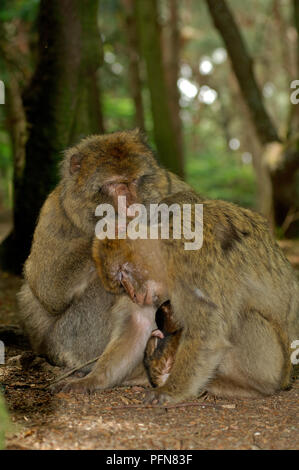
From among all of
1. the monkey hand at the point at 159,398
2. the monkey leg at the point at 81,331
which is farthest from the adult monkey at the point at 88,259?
the monkey hand at the point at 159,398

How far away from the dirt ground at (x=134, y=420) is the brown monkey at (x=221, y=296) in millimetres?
160

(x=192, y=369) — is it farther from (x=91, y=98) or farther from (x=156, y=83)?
(x=156, y=83)

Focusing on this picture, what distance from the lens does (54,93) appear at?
5.75m

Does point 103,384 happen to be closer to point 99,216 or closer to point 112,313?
point 112,313

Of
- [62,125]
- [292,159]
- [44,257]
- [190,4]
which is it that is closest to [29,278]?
[44,257]

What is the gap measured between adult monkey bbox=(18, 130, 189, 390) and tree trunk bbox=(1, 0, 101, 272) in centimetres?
188

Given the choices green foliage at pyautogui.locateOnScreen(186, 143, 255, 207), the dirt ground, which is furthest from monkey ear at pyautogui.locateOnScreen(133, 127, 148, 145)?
green foliage at pyautogui.locateOnScreen(186, 143, 255, 207)

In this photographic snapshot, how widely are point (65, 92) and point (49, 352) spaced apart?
8.95 feet

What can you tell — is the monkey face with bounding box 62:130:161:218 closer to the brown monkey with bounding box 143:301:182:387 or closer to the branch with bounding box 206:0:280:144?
the brown monkey with bounding box 143:301:182:387

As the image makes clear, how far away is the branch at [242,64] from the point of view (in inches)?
331

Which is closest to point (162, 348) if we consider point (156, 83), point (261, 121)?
point (261, 121)

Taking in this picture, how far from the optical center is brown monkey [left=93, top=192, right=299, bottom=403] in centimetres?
331

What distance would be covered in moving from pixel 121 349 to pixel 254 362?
82cm

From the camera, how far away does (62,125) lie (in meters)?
5.80
